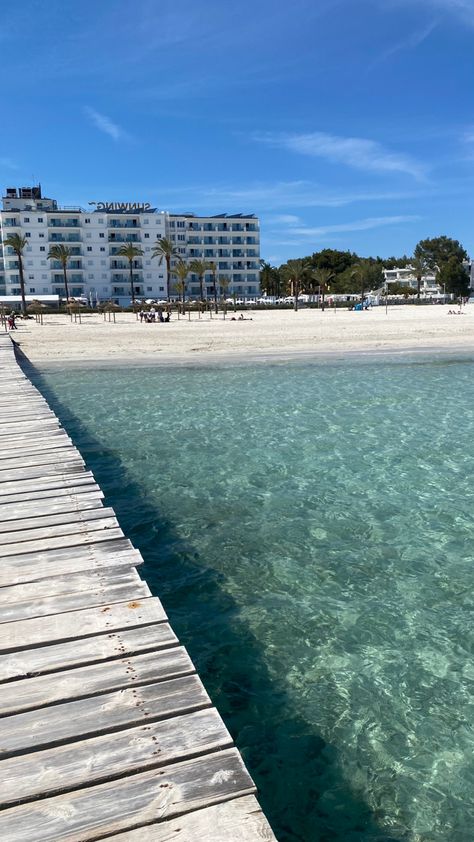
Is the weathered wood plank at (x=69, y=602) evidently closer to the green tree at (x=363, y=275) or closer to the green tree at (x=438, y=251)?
the green tree at (x=363, y=275)

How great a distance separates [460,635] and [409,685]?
0.95 m

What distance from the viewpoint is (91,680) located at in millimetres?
3352

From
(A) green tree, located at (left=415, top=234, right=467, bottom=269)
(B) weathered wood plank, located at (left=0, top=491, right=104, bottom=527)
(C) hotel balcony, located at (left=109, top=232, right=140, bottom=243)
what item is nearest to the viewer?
(B) weathered wood plank, located at (left=0, top=491, right=104, bottom=527)


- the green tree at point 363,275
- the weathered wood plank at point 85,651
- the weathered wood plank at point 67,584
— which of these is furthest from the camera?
the green tree at point 363,275

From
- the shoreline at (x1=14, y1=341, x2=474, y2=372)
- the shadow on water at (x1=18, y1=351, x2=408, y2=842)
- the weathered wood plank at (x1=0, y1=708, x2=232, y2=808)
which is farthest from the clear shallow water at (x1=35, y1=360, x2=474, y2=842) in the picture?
the shoreline at (x1=14, y1=341, x2=474, y2=372)

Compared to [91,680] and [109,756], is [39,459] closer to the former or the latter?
[91,680]

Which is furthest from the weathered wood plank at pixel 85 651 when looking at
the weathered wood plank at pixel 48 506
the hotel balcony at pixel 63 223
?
the hotel balcony at pixel 63 223

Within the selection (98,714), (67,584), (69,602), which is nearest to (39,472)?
(67,584)

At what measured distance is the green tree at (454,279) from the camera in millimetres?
122375

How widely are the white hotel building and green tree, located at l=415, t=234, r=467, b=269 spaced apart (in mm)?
43816

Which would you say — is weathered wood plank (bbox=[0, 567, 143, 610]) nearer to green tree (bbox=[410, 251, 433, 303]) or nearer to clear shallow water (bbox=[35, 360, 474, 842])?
clear shallow water (bbox=[35, 360, 474, 842])

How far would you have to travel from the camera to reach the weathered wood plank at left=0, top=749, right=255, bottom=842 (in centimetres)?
241

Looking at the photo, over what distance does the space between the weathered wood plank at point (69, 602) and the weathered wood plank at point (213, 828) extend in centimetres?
191

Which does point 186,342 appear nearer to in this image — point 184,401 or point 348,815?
point 184,401
